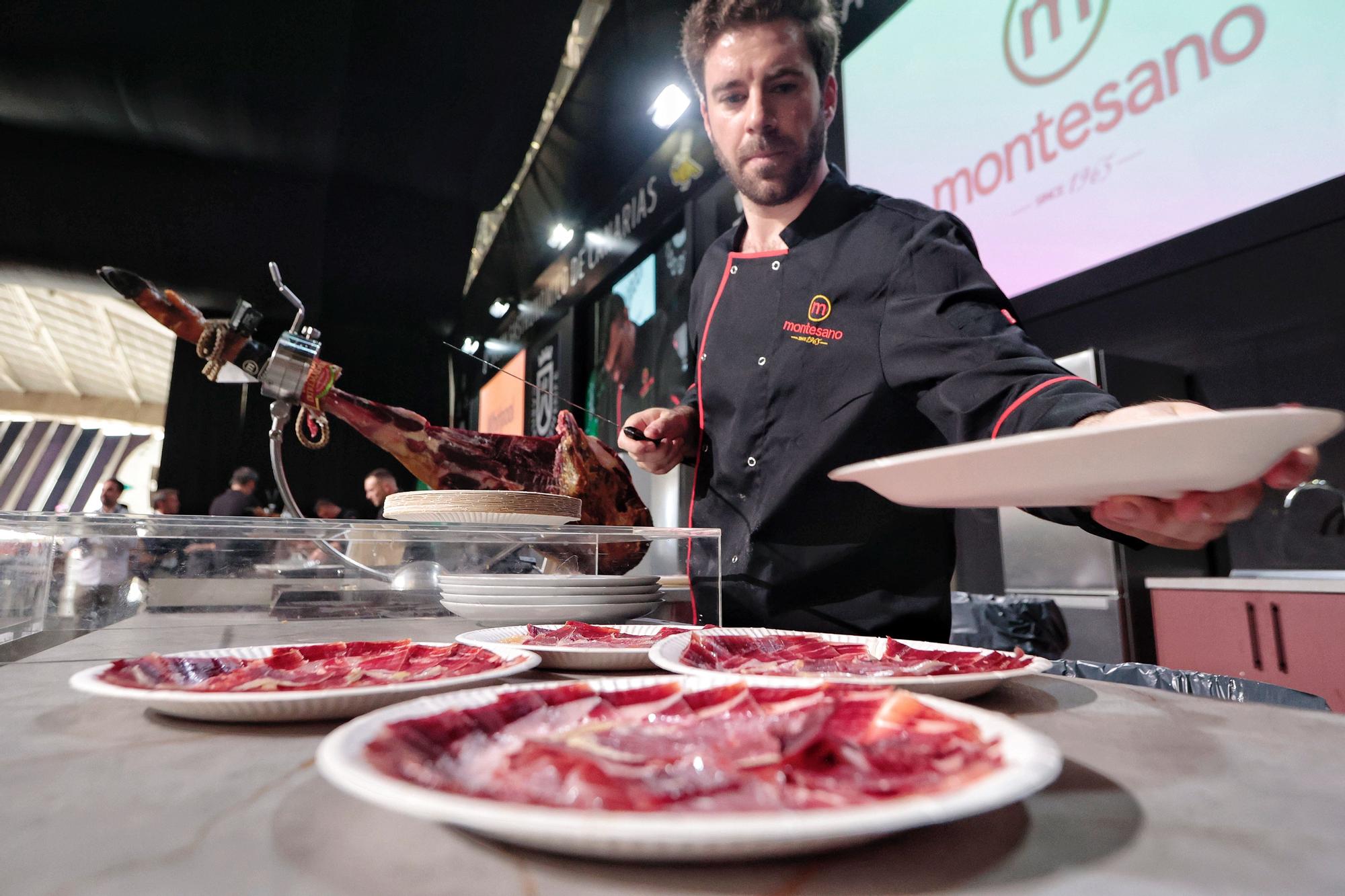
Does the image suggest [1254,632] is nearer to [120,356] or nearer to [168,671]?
[168,671]

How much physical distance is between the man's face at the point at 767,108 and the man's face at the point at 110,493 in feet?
19.0

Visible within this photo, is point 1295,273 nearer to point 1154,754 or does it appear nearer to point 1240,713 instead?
point 1240,713

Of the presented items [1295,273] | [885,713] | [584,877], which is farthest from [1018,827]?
[1295,273]

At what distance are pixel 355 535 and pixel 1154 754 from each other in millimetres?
857

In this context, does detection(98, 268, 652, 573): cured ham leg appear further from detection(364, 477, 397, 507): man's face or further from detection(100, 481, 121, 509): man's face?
detection(100, 481, 121, 509): man's face

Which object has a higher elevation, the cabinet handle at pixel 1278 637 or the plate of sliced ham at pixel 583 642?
the plate of sliced ham at pixel 583 642

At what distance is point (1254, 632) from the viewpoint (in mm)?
2158

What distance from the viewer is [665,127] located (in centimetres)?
475

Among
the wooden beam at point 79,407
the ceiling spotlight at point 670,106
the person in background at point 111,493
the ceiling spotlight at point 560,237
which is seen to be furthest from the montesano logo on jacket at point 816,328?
the wooden beam at point 79,407

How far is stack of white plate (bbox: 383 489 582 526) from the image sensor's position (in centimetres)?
109

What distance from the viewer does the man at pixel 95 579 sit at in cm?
89

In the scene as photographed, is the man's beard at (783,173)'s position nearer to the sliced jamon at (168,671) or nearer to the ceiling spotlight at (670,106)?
the sliced jamon at (168,671)

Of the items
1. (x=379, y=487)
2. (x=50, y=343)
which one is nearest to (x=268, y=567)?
(x=379, y=487)

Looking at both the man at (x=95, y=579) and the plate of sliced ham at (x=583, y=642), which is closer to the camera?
the plate of sliced ham at (x=583, y=642)
